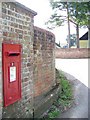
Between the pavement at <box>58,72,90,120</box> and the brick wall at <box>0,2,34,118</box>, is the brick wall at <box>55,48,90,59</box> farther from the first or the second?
the brick wall at <box>0,2,34,118</box>

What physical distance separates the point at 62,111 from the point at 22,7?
325 centimetres

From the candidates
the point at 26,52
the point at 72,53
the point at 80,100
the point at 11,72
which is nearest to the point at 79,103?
→ the point at 80,100

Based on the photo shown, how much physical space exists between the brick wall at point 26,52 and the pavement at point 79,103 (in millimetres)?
911

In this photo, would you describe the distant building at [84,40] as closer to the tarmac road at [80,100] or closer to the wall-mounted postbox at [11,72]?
the tarmac road at [80,100]

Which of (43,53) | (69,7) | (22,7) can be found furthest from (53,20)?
(22,7)

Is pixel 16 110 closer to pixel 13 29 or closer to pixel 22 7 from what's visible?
pixel 13 29

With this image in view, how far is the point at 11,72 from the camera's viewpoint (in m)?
3.98

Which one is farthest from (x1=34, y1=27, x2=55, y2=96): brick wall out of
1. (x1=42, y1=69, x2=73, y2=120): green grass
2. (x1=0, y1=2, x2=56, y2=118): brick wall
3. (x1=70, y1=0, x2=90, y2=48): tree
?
(x1=70, y1=0, x2=90, y2=48): tree

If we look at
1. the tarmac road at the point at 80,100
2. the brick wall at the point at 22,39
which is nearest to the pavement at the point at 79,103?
the tarmac road at the point at 80,100

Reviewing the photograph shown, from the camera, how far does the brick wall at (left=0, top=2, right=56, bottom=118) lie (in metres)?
3.90

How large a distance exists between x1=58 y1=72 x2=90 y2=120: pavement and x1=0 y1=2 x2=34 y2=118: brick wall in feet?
5.46

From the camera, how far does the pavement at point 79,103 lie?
6.26m

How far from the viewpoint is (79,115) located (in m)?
6.28

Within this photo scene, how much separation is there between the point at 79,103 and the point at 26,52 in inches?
133
